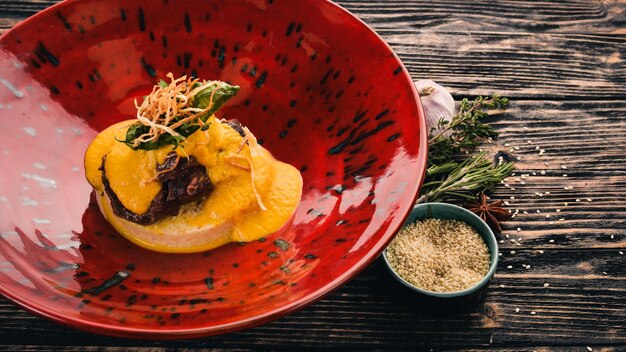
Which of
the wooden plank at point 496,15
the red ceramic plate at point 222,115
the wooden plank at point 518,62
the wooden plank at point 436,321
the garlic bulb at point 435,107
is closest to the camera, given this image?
the red ceramic plate at point 222,115

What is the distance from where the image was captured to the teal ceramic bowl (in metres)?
2.34

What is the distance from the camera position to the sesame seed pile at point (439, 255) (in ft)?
7.99

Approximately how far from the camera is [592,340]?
2.48 m

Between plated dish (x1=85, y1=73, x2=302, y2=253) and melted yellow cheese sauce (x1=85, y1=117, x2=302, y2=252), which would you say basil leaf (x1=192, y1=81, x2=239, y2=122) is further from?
melted yellow cheese sauce (x1=85, y1=117, x2=302, y2=252)

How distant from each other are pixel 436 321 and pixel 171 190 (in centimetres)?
108

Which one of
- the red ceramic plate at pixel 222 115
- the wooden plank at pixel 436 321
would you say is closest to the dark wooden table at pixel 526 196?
the wooden plank at pixel 436 321

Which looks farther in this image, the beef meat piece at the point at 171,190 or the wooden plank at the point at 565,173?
the wooden plank at the point at 565,173

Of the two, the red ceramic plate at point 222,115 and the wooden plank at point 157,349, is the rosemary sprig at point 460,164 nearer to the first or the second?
the red ceramic plate at point 222,115

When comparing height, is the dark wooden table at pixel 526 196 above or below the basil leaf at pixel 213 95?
below

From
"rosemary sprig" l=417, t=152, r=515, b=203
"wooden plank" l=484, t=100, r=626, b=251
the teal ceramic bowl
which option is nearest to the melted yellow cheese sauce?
the teal ceramic bowl

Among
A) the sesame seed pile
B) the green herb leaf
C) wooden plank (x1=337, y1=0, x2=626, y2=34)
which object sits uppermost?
the green herb leaf

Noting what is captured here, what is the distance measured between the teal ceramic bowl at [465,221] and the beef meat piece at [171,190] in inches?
28.7

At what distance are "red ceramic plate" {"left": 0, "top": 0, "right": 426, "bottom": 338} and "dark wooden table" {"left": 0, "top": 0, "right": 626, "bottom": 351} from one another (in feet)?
1.01

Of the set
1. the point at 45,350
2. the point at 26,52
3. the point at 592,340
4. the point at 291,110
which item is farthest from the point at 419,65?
the point at 45,350
